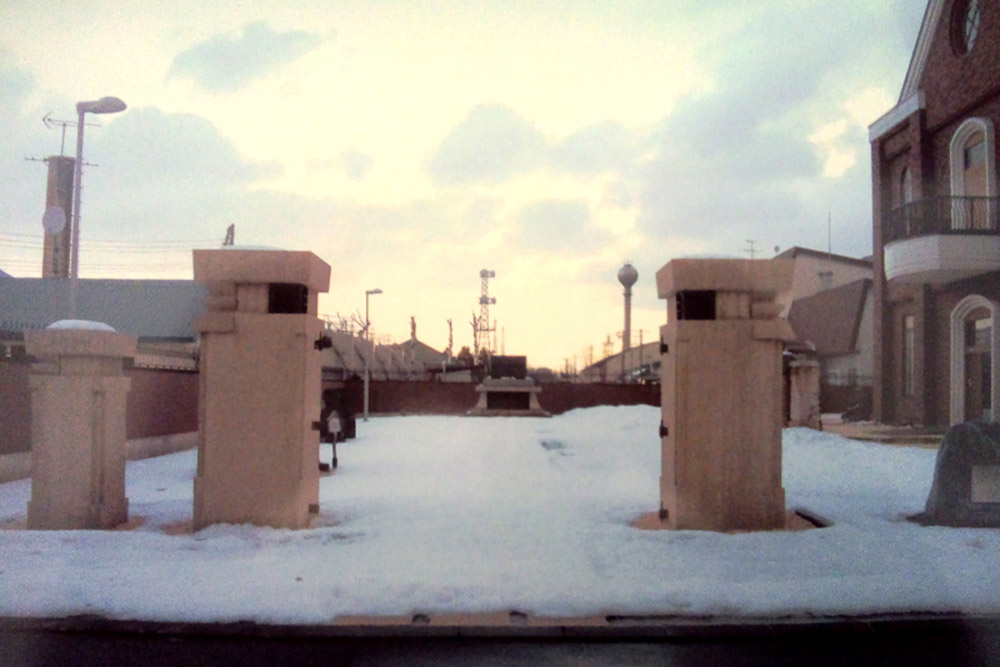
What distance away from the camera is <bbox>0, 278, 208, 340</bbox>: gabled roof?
1646 inches

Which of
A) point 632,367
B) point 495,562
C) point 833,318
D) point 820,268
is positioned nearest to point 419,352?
point 632,367

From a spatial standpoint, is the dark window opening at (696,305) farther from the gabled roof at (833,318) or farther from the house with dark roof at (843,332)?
the gabled roof at (833,318)

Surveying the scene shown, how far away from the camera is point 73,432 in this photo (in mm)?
9875

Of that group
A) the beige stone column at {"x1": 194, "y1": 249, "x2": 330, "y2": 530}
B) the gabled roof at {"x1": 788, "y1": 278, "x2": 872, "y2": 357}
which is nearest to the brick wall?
the gabled roof at {"x1": 788, "y1": 278, "x2": 872, "y2": 357}

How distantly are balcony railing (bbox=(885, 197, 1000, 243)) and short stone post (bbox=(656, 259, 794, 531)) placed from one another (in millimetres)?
12439

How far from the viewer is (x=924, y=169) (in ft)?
72.9

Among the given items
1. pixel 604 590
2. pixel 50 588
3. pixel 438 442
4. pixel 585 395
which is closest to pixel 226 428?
pixel 50 588

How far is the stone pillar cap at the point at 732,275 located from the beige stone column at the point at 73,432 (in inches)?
276

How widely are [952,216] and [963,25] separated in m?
5.63

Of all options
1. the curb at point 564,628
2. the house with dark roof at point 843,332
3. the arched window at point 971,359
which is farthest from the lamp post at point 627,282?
the curb at point 564,628

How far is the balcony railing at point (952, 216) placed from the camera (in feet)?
62.6

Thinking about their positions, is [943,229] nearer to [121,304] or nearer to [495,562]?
[495,562]

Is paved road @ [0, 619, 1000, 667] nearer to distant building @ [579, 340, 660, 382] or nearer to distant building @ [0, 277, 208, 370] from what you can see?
distant building @ [0, 277, 208, 370]

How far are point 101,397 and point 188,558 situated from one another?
3293 millimetres
